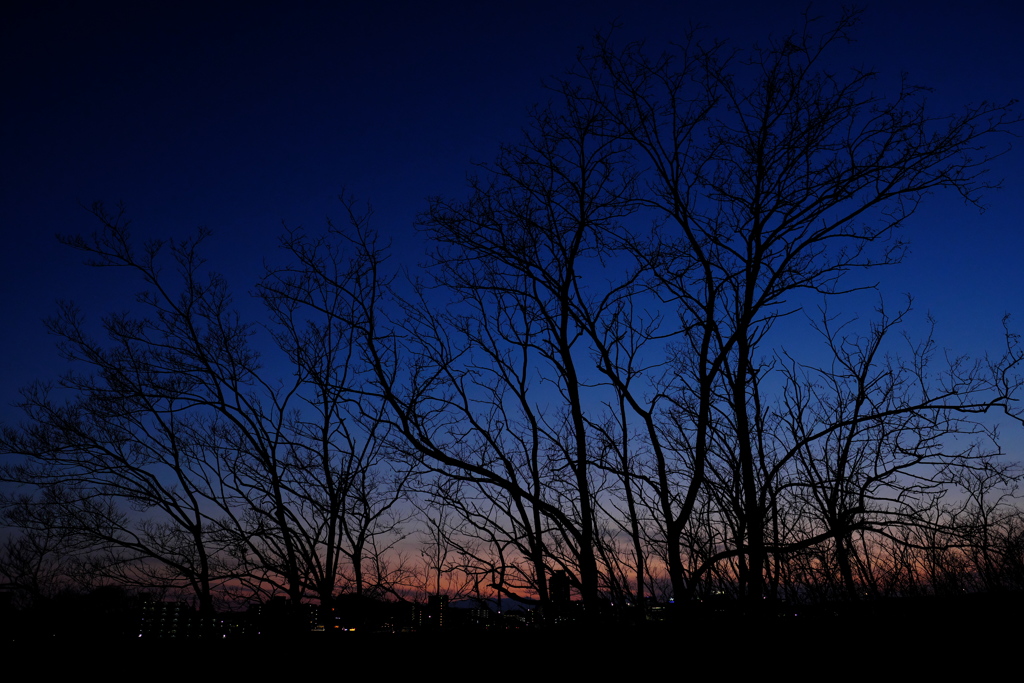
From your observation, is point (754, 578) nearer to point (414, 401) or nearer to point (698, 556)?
point (698, 556)

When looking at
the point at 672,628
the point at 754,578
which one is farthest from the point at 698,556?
the point at 672,628

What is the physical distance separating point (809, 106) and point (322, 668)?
470cm

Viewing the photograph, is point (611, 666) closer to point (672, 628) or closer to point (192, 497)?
point (672, 628)

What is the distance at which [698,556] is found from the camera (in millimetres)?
5309

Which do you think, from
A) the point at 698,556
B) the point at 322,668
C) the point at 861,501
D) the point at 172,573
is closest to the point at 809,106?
the point at 861,501

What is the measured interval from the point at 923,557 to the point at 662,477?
2.55 m

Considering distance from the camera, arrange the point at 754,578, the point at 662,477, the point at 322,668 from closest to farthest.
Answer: the point at 322,668 < the point at 754,578 < the point at 662,477

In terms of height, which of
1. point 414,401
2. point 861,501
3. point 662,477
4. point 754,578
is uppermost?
point 414,401

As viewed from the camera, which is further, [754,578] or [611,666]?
[754,578]

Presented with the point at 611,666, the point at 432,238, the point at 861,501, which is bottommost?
the point at 611,666

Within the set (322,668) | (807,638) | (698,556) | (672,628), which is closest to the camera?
(322,668)

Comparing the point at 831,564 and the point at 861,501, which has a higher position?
the point at 861,501

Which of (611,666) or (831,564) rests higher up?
(831,564)

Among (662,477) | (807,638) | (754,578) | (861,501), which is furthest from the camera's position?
(662,477)
